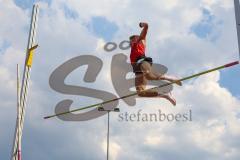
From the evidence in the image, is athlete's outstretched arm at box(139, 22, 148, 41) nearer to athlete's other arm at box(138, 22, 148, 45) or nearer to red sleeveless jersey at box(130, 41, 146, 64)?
athlete's other arm at box(138, 22, 148, 45)

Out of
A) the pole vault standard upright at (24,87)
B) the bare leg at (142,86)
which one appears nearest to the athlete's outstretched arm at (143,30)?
the bare leg at (142,86)

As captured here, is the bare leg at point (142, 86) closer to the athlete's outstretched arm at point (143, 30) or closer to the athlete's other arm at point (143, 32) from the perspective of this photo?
the athlete's other arm at point (143, 32)

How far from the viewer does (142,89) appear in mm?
14023

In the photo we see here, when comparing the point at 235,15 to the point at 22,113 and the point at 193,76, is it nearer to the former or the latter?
the point at 193,76

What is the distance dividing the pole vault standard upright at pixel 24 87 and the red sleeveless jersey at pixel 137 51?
8.74ft

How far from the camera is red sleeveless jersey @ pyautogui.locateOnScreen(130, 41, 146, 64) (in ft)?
45.7

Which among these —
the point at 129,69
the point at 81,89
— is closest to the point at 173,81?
the point at 129,69

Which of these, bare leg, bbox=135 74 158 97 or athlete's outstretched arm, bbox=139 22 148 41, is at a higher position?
athlete's outstretched arm, bbox=139 22 148 41

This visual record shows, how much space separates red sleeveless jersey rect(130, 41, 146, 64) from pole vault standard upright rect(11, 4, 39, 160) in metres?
2.66

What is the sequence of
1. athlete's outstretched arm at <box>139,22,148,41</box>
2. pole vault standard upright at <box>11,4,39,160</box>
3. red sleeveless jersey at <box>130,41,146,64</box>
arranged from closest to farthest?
pole vault standard upright at <box>11,4,39,160</box>
athlete's outstretched arm at <box>139,22,148,41</box>
red sleeveless jersey at <box>130,41,146,64</box>

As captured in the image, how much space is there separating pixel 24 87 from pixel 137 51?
3.19m

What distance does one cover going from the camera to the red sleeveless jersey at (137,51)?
1394 cm

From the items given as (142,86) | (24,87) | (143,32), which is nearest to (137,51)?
(143,32)

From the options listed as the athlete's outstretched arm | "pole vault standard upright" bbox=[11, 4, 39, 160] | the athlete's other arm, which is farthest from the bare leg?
"pole vault standard upright" bbox=[11, 4, 39, 160]
